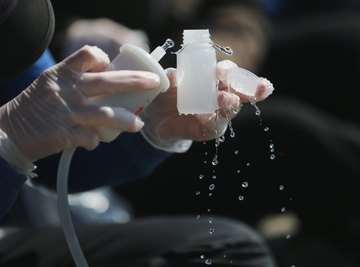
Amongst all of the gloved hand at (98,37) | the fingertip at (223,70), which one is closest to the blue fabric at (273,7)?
the gloved hand at (98,37)

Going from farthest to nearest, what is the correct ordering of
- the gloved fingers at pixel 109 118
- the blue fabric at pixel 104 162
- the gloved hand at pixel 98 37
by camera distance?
the gloved hand at pixel 98 37
the blue fabric at pixel 104 162
the gloved fingers at pixel 109 118

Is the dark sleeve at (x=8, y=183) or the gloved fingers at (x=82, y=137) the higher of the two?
the gloved fingers at (x=82, y=137)

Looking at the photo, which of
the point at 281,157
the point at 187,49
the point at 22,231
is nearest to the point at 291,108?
the point at 281,157

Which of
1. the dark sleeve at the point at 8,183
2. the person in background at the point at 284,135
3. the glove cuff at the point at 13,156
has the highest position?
the person in background at the point at 284,135

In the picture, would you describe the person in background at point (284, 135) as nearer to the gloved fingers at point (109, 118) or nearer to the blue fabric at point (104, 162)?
the blue fabric at point (104, 162)

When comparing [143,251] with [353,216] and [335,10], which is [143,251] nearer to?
[353,216]

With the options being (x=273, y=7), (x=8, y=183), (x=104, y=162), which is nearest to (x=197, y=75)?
(x=8, y=183)
